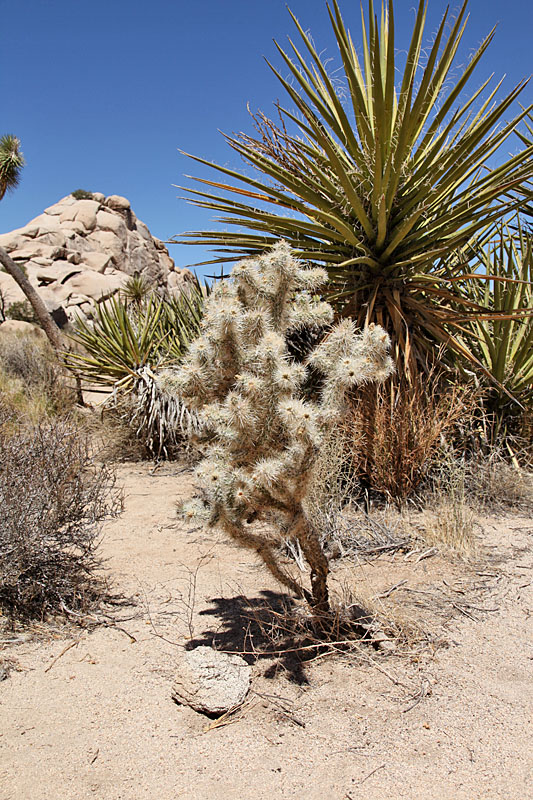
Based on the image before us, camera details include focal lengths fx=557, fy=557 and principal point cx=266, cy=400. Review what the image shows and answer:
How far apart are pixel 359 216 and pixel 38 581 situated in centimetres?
337

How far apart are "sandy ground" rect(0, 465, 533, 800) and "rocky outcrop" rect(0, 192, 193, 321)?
940 inches

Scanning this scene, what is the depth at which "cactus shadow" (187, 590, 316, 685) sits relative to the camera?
2.56m

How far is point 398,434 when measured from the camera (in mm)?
4492

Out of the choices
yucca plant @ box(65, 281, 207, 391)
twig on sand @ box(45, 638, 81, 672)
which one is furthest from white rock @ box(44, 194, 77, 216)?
twig on sand @ box(45, 638, 81, 672)

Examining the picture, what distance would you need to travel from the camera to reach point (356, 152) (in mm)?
4516

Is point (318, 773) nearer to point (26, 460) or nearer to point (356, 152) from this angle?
point (26, 460)

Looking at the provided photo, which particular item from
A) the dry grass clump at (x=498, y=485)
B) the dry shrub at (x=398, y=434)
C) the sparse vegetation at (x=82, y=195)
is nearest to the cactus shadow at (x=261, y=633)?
the dry shrub at (x=398, y=434)

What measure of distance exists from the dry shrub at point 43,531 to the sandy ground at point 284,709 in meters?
0.20

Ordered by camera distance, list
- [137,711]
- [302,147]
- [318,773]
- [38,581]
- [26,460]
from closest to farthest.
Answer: [318,773] < [137,711] < [38,581] < [26,460] < [302,147]

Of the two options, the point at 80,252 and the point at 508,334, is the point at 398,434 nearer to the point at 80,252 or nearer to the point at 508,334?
the point at 508,334

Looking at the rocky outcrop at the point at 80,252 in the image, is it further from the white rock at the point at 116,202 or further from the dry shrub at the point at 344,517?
the dry shrub at the point at 344,517

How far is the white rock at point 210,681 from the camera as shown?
87.6 inches

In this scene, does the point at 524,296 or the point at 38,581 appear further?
the point at 524,296

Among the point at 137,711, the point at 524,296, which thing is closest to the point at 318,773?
the point at 137,711
